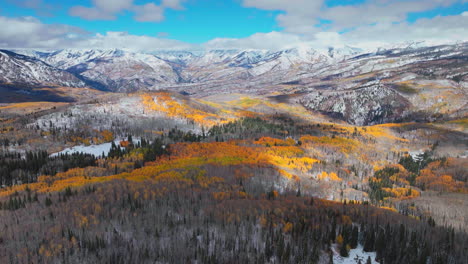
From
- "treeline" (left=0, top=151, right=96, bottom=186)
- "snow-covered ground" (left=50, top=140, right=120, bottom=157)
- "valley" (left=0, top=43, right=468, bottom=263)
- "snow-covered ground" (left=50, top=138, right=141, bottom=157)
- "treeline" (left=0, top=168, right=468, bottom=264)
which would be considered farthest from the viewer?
"snow-covered ground" (left=50, top=140, right=120, bottom=157)

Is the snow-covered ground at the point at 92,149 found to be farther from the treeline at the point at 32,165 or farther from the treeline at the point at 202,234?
the treeline at the point at 202,234

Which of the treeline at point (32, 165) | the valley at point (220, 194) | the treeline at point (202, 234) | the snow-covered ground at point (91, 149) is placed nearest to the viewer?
the treeline at point (202, 234)

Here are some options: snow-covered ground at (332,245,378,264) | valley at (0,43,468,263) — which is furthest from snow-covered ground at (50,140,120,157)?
snow-covered ground at (332,245,378,264)

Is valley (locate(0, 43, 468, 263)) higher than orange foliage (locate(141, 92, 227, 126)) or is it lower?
lower

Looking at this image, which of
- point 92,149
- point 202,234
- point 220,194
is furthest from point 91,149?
point 202,234

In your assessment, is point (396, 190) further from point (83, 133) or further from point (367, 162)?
point (83, 133)

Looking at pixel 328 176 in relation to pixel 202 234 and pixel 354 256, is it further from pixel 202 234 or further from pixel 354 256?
pixel 202 234

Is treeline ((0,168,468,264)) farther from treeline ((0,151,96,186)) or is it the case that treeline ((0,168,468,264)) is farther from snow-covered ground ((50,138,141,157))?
snow-covered ground ((50,138,141,157))

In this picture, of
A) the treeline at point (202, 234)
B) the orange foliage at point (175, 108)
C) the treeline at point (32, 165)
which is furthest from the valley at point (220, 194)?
the orange foliage at point (175, 108)
